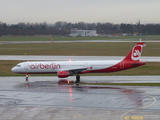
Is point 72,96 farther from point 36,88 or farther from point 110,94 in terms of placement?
point 36,88

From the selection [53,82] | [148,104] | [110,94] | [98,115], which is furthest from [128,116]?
[53,82]

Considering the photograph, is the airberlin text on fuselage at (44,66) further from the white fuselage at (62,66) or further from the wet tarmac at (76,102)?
the wet tarmac at (76,102)

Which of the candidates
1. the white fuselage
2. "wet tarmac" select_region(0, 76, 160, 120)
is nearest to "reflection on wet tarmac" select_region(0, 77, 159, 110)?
"wet tarmac" select_region(0, 76, 160, 120)

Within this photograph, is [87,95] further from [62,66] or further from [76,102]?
[62,66]

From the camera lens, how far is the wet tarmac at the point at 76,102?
2412 cm

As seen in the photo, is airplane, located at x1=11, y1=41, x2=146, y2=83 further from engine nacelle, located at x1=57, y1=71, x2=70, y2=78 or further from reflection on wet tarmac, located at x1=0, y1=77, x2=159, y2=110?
reflection on wet tarmac, located at x1=0, y1=77, x2=159, y2=110

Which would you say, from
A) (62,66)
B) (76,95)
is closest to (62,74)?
(62,66)

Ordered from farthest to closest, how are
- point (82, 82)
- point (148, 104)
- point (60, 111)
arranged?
point (82, 82), point (148, 104), point (60, 111)

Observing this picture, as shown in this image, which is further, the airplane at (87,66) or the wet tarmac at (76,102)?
the airplane at (87,66)

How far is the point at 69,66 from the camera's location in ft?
145

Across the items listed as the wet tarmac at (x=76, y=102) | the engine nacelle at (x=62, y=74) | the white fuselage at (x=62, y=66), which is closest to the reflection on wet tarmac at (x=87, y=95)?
the wet tarmac at (x=76, y=102)

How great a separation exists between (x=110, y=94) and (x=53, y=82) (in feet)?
38.7

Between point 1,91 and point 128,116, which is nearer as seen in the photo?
point 128,116

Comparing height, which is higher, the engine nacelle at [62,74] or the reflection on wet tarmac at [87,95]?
the engine nacelle at [62,74]
